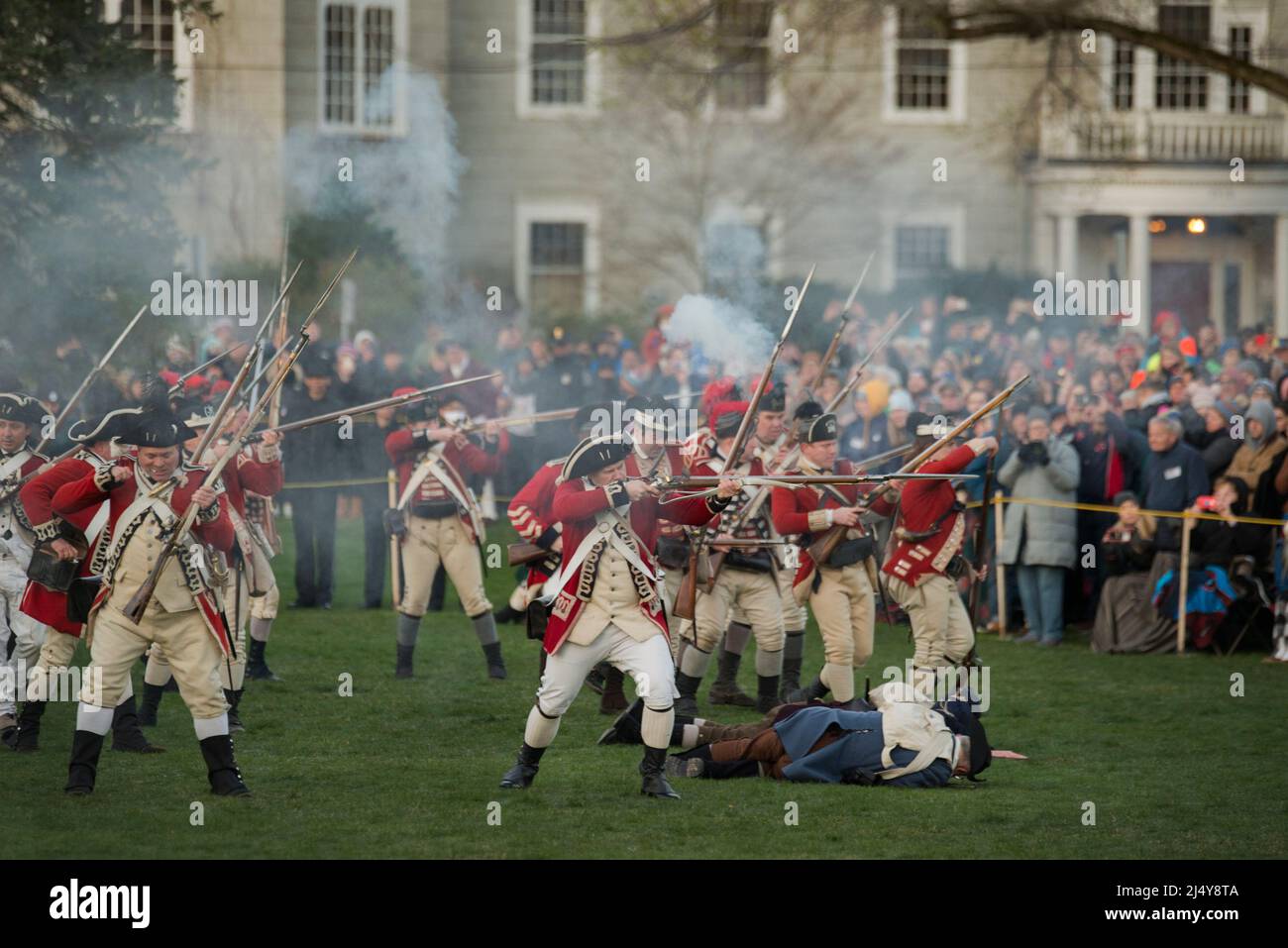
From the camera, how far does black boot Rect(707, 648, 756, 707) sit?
520 inches

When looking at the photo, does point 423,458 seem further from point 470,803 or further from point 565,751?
point 470,803

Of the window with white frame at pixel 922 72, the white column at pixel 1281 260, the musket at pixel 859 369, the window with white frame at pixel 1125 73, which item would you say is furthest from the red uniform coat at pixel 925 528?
the window with white frame at pixel 1125 73

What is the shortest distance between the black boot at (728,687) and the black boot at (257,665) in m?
3.12

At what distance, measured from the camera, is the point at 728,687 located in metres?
13.3

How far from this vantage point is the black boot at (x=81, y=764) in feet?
31.9

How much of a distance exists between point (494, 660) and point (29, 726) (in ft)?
12.4

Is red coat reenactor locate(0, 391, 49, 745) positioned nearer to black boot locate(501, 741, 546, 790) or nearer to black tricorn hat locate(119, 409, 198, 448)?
black tricorn hat locate(119, 409, 198, 448)

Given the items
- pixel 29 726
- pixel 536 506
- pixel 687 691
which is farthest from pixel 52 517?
pixel 687 691

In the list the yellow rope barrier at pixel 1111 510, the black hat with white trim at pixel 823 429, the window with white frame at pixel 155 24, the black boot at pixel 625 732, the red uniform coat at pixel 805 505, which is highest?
the window with white frame at pixel 155 24

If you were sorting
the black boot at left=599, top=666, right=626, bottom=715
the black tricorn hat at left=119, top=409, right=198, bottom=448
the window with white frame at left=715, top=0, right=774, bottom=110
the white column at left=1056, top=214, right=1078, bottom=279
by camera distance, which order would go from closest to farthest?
the black tricorn hat at left=119, top=409, right=198, bottom=448
the black boot at left=599, top=666, right=626, bottom=715
the window with white frame at left=715, top=0, right=774, bottom=110
the white column at left=1056, top=214, right=1078, bottom=279

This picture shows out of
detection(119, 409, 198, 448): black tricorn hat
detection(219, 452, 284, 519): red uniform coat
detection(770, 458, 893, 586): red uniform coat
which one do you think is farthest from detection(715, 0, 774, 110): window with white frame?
detection(119, 409, 198, 448): black tricorn hat

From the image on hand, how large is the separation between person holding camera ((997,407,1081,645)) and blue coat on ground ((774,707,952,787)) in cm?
599

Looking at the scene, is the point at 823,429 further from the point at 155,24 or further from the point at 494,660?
the point at 155,24

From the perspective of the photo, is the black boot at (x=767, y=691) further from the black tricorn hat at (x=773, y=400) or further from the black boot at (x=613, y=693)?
the black tricorn hat at (x=773, y=400)
